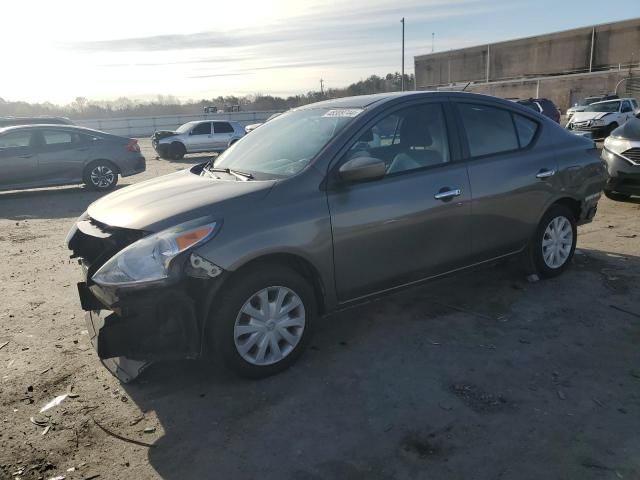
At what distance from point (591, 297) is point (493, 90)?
50.6m

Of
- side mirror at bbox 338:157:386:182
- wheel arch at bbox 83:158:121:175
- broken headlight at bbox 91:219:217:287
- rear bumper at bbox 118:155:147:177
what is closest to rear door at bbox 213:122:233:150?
rear bumper at bbox 118:155:147:177

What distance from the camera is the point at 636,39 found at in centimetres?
4306

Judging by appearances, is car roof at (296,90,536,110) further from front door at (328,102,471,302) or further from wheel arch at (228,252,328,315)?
wheel arch at (228,252,328,315)

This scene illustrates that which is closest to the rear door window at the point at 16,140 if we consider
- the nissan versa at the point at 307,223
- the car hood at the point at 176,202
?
the nissan versa at the point at 307,223

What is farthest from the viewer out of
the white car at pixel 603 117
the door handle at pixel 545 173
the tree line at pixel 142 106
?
the tree line at pixel 142 106

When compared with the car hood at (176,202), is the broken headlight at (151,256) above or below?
below

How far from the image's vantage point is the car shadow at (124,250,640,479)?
8.74 ft

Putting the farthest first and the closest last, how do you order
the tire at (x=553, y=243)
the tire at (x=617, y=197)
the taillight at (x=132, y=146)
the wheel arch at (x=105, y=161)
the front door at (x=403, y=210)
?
1. the taillight at (x=132, y=146)
2. the wheel arch at (x=105, y=161)
3. the tire at (x=617, y=197)
4. the tire at (x=553, y=243)
5. the front door at (x=403, y=210)

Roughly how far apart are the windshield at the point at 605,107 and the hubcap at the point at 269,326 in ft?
72.8

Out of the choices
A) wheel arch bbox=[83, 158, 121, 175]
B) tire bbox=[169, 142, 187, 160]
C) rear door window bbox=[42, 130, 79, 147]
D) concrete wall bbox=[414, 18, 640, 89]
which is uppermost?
concrete wall bbox=[414, 18, 640, 89]

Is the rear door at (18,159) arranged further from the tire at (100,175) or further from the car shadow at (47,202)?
the tire at (100,175)

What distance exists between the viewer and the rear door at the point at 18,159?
1131cm

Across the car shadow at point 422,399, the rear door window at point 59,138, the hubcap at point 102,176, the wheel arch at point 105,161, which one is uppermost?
the rear door window at point 59,138

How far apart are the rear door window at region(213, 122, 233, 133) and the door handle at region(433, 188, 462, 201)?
19.9 meters
